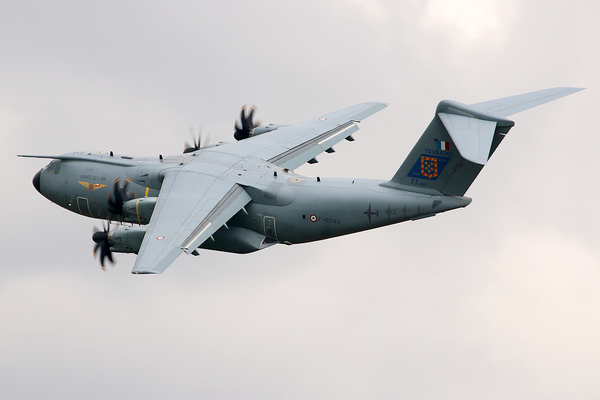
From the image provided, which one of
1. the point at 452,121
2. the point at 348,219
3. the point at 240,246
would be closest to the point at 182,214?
the point at 240,246

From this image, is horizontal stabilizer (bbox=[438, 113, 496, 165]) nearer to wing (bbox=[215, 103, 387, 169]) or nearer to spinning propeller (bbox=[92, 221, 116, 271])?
wing (bbox=[215, 103, 387, 169])

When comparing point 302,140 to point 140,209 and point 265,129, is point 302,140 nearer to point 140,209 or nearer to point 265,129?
point 265,129

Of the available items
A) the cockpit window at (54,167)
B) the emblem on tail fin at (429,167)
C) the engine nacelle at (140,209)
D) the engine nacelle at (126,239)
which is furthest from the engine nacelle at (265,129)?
→ the emblem on tail fin at (429,167)

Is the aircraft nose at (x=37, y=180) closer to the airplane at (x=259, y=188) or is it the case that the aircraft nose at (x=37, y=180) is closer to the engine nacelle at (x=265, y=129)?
the airplane at (x=259, y=188)

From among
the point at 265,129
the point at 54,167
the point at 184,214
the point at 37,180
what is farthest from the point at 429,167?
the point at 37,180

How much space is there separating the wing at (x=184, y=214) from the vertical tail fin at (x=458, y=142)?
221 inches

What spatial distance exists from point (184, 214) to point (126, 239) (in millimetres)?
2375

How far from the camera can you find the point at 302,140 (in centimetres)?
3591

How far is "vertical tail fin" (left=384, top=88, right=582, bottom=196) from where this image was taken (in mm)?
26922

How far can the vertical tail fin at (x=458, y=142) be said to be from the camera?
1060 inches

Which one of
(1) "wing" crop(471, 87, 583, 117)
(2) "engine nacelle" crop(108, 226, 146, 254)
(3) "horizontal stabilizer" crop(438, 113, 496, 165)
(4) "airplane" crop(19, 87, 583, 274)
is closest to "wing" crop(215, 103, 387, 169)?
(4) "airplane" crop(19, 87, 583, 274)

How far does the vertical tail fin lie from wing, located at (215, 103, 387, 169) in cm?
553

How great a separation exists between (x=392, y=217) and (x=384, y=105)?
34.0ft

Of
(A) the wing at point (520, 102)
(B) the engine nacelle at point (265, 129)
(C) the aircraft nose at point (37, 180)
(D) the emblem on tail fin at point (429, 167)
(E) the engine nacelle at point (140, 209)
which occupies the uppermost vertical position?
(A) the wing at point (520, 102)
